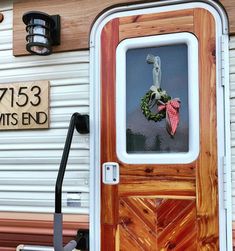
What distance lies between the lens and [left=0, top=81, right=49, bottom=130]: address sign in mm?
2736

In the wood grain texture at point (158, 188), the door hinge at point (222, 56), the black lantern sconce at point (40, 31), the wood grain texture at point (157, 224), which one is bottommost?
the wood grain texture at point (157, 224)

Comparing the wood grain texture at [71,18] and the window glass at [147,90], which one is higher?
the wood grain texture at [71,18]

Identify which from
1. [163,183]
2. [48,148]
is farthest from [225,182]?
[48,148]

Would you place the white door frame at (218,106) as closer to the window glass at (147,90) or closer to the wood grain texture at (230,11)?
the wood grain texture at (230,11)

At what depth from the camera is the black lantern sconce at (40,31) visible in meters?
2.64

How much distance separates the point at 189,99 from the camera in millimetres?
2473

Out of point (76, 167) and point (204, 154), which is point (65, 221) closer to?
point (76, 167)

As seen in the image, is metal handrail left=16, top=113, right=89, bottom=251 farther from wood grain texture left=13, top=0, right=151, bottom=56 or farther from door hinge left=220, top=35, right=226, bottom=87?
door hinge left=220, top=35, right=226, bottom=87

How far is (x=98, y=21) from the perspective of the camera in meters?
2.67

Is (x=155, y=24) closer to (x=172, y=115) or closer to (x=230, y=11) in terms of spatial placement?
(x=230, y=11)

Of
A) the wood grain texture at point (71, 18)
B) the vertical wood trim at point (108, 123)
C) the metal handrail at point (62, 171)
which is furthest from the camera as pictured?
the wood grain texture at point (71, 18)

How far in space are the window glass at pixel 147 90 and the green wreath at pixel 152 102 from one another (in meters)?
0.02

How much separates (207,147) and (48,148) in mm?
952

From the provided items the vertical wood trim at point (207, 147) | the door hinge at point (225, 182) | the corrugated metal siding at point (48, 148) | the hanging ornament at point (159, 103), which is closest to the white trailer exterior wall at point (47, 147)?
the corrugated metal siding at point (48, 148)
